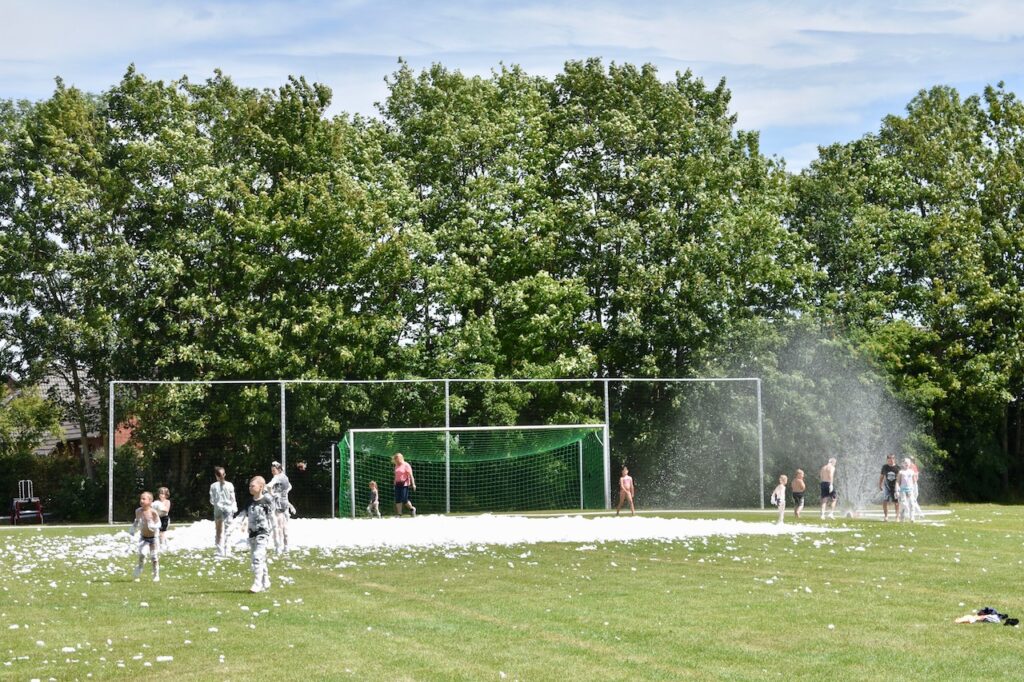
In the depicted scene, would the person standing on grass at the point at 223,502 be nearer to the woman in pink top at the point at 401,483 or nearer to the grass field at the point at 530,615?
the grass field at the point at 530,615

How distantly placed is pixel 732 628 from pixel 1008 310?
40.4 meters

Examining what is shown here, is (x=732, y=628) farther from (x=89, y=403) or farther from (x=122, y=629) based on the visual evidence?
(x=89, y=403)

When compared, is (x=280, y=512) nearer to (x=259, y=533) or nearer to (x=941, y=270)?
(x=259, y=533)

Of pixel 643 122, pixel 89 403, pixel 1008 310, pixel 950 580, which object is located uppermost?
pixel 643 122

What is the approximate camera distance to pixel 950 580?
58.7 feet

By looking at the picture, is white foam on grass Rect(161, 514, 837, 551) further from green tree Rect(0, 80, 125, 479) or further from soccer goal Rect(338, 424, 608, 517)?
green tree Rect(0, 80, 125, 479)

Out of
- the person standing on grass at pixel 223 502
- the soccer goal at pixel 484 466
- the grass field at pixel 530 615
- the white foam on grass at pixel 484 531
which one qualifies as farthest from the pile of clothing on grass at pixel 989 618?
the soccer goal at pixel 484 466

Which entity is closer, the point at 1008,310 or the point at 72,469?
the point at 72,469

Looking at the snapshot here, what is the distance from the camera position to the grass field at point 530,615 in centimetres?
1148

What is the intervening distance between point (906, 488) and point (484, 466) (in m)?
13.1

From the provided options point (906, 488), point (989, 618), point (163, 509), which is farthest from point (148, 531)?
point (906, 488)

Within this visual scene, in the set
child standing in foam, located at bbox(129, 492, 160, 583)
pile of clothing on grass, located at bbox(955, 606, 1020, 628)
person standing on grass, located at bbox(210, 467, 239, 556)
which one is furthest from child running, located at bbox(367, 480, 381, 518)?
pile of clothing on grass, located at bbox(955, 606, 1020, 628)

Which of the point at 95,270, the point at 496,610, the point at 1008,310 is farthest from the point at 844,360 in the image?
the point at 496,610

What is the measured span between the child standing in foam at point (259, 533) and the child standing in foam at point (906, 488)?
19.9 meters
